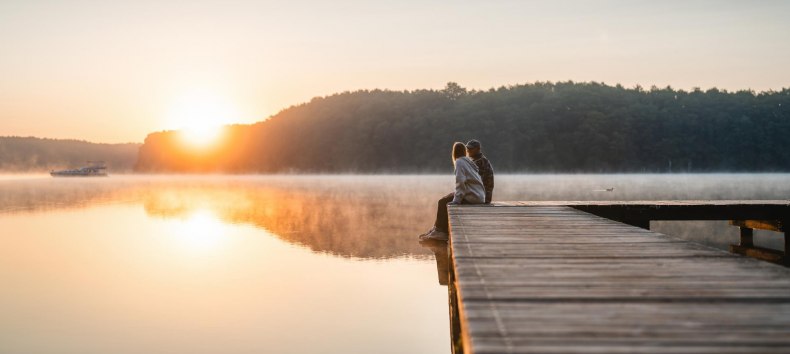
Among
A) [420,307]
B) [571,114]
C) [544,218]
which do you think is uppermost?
[571,114]

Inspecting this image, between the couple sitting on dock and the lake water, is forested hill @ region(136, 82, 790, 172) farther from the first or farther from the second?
the couple sitting on dock

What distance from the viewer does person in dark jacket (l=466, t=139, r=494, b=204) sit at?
411 inches

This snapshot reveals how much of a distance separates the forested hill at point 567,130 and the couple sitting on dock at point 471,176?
80.1 m

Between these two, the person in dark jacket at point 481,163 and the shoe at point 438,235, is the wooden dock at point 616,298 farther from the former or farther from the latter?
the shoe at point 438,235

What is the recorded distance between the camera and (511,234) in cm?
632

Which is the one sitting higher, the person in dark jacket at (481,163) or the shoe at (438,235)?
the person in dark jacket at (481,163)

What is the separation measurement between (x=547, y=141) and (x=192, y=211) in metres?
71.3

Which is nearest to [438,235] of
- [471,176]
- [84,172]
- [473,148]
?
[471,176]

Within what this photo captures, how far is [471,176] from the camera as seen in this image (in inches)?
414

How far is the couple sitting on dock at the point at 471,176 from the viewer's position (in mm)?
10141

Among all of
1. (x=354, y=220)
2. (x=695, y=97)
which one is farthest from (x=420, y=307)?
(x=695, y=97)

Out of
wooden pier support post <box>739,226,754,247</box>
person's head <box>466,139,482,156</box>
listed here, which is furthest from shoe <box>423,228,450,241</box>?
wooden pier support post <box>739,226,754,247</box>

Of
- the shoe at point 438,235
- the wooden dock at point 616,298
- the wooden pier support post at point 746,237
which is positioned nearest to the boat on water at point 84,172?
the shoe at point 438,235

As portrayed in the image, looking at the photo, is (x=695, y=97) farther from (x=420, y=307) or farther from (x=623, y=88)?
(x=420, y=307)
